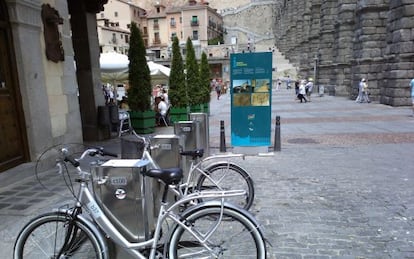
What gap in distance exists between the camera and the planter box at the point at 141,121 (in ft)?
36.5

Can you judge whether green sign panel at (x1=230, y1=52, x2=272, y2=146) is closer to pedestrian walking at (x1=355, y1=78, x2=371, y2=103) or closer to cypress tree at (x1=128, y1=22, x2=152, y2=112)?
cypress tree at (x1=128, y1=22, x2=152, y2=112)

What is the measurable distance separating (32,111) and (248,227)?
5.32m

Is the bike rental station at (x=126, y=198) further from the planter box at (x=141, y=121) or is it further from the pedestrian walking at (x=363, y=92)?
the pedestrian walking at (x=363, y=92)

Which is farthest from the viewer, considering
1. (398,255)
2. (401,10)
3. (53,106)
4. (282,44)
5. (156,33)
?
(156,33)

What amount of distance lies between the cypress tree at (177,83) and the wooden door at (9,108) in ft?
23.6

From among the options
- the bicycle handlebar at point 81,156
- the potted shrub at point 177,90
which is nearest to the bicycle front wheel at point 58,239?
the bicycle handlebar at point 81,156

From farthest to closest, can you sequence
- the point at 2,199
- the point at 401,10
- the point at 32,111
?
1. the point at 401,10
2. the point at 32,111
3. the point at 2,199

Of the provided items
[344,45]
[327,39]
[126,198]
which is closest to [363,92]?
[344,45]

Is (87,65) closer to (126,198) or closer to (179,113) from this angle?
(179,113)

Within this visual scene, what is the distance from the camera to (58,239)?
284 cm

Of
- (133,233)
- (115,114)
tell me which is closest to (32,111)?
(115,114)

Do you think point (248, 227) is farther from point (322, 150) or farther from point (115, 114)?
point (115, 114)

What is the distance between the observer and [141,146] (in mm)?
3553

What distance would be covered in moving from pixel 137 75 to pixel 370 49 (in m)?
15.2
